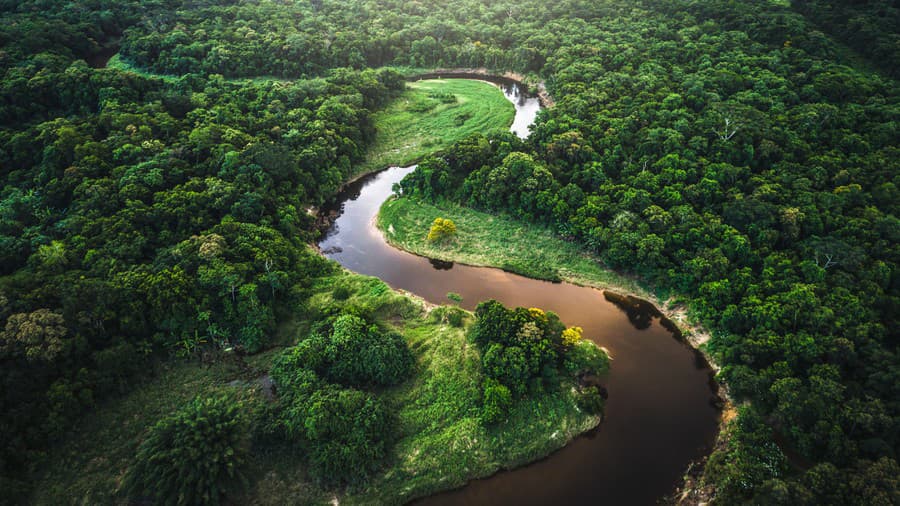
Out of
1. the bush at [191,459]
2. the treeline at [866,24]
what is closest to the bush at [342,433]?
the bush at [191,459]

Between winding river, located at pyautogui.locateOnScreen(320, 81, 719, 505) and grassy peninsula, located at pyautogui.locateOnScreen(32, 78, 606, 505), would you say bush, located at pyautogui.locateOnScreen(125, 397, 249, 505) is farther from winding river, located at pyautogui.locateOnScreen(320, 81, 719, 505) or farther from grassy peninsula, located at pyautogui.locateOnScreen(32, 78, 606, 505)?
winding river, located at pyautogui.locateOnScreen(320, 81, 719, 505)

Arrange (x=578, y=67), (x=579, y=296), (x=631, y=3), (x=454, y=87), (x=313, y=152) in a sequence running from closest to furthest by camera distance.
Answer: (x=579, y=296)
(x=313, y=152)
(x=578, y=67)
(x=454, y=87)
(x=631, y=3)

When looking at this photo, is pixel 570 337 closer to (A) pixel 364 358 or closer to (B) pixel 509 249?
(B) pixel 509 249

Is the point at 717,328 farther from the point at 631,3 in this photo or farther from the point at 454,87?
the point at 631,3

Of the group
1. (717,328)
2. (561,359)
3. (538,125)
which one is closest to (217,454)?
(561,359)

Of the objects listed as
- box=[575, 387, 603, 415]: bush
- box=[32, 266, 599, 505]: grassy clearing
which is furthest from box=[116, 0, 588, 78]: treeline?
box=[575, 387, 603, 415]: bush

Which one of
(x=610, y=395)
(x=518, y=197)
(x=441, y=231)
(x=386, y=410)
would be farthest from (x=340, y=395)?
(x=518, y=197)

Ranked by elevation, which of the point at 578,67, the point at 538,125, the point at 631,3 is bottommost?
the point at 538,125
